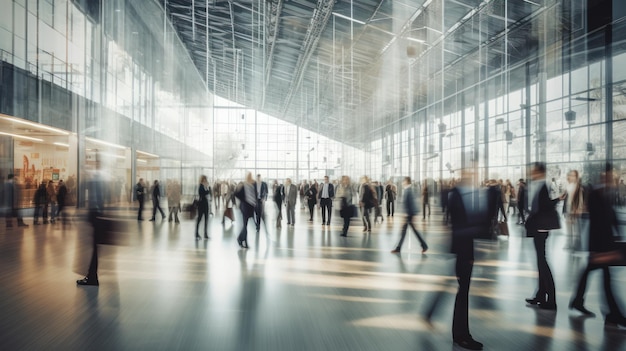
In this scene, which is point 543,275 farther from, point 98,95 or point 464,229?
point 98,95

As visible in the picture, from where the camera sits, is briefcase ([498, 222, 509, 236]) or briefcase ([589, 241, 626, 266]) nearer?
briefcase ([589, 241, 626, 266])

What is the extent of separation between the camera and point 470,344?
13.0 ft

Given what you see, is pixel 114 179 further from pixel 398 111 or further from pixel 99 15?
pixel 398 111

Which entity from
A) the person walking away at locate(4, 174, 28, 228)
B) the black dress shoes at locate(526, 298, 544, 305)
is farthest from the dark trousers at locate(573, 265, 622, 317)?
the person walking away at locate(4, 174, 28, 228)

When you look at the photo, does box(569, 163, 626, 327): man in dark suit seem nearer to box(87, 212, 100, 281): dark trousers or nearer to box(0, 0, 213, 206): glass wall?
box(87, 212, 100, 281): dark trousers

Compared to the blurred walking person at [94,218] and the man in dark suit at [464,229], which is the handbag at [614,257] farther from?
the blurred walking person at [94,218]

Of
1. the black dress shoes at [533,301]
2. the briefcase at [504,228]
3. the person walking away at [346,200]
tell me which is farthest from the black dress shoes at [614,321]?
the person walking away at [346,200]

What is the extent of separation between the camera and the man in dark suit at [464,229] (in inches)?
162

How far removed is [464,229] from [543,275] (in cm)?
175

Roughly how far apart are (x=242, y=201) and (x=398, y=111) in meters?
22.9

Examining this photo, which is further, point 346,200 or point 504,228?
point 346,200

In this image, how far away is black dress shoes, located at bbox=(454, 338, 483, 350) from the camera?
394 centimetres

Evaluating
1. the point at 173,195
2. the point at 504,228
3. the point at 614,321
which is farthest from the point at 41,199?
the point at 614,321

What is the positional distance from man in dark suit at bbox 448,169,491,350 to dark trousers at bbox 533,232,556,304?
148 centimetres
